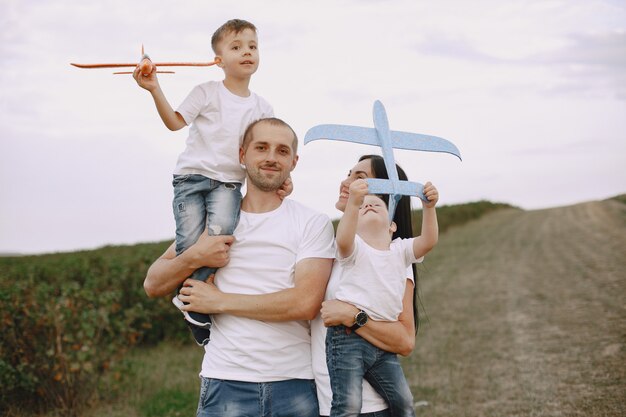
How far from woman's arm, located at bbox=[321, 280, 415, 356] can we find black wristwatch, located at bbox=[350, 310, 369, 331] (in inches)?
0.6

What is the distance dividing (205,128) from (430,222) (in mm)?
1363

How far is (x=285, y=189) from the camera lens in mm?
3600

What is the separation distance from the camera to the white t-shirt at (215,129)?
379 centimetres

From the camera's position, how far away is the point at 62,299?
720 centimetres

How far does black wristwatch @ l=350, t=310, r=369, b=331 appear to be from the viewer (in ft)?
10.2

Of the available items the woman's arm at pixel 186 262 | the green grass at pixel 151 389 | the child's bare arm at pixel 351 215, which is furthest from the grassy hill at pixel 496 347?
the child's bare arm at pixel 351 215

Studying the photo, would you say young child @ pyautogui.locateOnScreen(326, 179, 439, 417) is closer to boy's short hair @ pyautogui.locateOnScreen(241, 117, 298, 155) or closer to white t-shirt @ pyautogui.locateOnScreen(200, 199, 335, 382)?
white t-shirt @ pyautogui.locateOnScreen(200, 199, 335, 382)

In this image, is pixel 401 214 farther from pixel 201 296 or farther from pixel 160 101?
pixel 160 101

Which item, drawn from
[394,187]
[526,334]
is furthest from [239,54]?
[526,334]

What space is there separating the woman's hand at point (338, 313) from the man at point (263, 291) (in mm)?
133

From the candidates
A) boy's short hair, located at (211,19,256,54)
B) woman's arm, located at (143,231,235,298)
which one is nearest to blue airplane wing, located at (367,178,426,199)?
woman's arm, located at (143,231,235,298)

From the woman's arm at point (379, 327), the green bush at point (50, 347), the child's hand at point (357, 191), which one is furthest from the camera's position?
the green bush at point (50, 347)

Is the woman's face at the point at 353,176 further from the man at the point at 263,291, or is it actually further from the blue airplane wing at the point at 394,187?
the blue airplane wing at the point at 394,187

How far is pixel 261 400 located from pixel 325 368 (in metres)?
0.33
